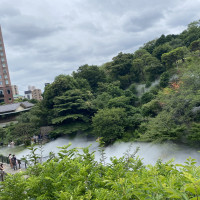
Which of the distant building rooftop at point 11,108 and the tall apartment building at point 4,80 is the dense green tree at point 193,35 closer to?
the distant building rooftop at point 11,108

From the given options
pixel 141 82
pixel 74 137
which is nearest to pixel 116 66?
pixel 141 82

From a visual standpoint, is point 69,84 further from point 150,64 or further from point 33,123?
point 150,64

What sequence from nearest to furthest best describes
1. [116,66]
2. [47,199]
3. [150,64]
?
1. [47,199]
2. [150,64]
3. [116,66]

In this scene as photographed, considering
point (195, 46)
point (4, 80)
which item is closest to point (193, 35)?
point (195, 46)

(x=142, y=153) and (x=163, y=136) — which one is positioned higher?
(x=163, y=136)

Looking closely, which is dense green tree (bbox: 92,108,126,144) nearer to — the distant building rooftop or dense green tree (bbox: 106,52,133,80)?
dense green tree (bbox: 106,52,133,80)

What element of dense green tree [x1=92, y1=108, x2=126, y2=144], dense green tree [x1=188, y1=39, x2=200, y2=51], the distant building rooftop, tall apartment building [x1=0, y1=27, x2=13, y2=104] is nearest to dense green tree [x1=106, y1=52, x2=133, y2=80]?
dense green tree [x1=188, y1=39, x2=200, y2=51]

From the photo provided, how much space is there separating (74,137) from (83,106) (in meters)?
4.07

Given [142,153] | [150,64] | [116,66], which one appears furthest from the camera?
[116,66]

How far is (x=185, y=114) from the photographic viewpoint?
13203mm

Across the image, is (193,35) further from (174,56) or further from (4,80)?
(4,80)

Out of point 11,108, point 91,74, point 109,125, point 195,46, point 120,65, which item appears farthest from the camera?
point 11,108

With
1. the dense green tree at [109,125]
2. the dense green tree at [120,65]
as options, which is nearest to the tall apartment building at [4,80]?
the dense green tree at [120,65]

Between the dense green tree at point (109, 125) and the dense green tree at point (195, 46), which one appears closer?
the dense green tree at point (109, 125)
